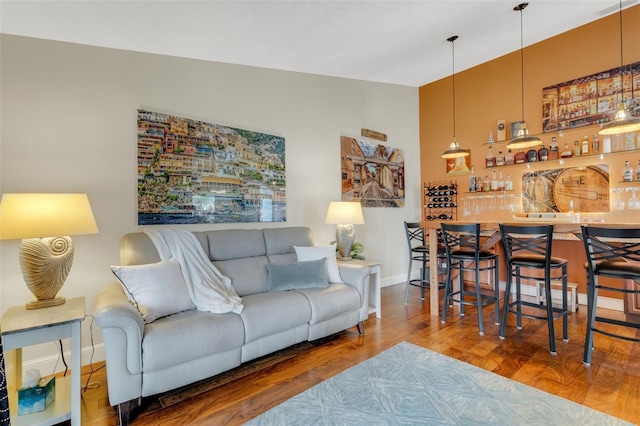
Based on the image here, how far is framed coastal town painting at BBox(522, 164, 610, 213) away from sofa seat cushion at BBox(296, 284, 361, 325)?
311 centimetres

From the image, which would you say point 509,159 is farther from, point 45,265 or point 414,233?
point 45,265

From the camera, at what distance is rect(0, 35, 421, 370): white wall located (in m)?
2.22

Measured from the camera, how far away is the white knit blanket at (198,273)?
2.28m

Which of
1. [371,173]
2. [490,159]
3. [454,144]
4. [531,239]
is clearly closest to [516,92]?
[490,159]

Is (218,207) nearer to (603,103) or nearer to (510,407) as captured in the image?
(510,407)

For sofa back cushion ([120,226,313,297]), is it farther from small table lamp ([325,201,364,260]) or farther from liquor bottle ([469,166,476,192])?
liquor bottle ([469,166,476,192])

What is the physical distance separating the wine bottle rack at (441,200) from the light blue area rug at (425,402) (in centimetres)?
327

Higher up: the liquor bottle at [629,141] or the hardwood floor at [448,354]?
the liquor bottle at [629,141]

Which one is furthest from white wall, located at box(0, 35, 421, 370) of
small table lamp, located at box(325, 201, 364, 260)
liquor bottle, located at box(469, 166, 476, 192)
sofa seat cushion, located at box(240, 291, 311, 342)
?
liquor bottle, located at box(469, 166, 476, 192)

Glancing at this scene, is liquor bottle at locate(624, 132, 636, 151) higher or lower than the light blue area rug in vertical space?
higher

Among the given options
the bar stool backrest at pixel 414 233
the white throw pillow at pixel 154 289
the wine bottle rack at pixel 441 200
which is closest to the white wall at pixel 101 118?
the white throw pillow at pixel 154 289

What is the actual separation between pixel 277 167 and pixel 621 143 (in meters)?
4.02

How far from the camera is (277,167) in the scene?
3705mm

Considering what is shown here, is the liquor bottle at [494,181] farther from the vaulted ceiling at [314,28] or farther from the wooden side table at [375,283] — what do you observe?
the wooden side table at [375,283]
